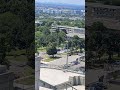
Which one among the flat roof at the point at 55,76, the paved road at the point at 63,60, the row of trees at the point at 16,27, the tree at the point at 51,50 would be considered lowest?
the flat roof at the point at 55,76

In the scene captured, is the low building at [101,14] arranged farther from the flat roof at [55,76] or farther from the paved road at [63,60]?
the flat roof at [55,76]

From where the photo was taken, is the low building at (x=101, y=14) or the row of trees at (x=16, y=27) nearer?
the low building at (x=101, y=14)

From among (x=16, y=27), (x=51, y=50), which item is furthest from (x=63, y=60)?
(x=16, y=27)

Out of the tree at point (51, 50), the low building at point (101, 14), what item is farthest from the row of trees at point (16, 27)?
the low building at point (101, 14)

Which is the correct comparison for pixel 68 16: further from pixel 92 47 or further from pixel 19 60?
pixel 19 60

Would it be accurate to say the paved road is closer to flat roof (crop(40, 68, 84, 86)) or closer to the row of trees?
flat roof (crop(40, 68, 84, 86))

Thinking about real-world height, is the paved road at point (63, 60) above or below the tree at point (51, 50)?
below

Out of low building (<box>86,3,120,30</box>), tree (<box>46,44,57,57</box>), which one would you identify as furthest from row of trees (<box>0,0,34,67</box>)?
low building (<box>86,3,120,30</box>)

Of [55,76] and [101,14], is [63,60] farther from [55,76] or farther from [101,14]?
[101,14]
